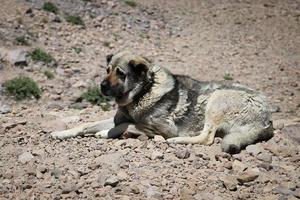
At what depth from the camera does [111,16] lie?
17.7 metres

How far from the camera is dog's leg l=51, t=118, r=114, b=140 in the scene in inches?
347

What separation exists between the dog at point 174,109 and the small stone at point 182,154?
0.50 metres

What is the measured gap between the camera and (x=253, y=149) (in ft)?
27.1

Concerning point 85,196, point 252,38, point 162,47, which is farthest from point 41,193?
point 252,38

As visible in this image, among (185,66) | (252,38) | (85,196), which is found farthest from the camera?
(252,38)

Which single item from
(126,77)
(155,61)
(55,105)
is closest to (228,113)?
(126,77)

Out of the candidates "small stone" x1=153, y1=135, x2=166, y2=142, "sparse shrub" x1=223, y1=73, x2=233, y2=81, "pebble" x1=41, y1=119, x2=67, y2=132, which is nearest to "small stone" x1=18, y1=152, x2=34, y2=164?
"pebble" x1=41, y1=119, x2=67, y2=132

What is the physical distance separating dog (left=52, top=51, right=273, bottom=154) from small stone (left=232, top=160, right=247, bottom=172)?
1.26ft

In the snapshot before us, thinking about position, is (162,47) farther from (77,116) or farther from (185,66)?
(77,116)

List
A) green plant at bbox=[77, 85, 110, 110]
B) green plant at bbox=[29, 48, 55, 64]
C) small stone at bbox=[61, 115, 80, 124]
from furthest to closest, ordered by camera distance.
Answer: green plant at bbox=[29, 48, 55, 64], green plant at bbox=[77, 85, 110, 110], small stone at bbox=[61, 115, 80, 124]

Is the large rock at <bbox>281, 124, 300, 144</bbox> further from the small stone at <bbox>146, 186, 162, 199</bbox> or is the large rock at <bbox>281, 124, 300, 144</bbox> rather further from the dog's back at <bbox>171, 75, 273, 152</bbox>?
the small stone at <bbox>146, 186, 162, 199</bbox>

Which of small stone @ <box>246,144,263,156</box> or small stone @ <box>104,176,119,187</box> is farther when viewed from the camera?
small stone @ <box>246,144,263,156</box>

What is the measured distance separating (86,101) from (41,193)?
17.2 feet

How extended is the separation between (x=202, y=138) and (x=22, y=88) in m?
5.17
